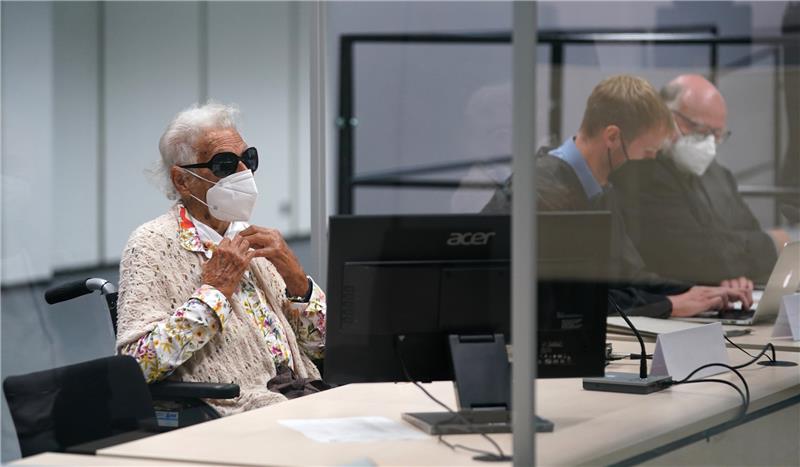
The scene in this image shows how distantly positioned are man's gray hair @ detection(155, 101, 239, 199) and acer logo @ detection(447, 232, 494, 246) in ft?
3.21

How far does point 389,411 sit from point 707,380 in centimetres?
73

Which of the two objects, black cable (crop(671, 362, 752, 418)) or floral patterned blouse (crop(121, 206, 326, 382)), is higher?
floral patterned blouse (crop(121, 206, 326, 382))

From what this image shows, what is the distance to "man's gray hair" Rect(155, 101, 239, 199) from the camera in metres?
2.81

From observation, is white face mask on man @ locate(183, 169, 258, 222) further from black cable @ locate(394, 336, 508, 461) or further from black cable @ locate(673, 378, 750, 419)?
black cable @ locate(673, 378, 750, 419)

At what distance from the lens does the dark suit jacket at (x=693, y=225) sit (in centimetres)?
359

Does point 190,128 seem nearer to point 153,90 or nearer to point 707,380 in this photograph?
point 707,380

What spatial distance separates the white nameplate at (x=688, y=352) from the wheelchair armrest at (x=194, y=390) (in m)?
0.90

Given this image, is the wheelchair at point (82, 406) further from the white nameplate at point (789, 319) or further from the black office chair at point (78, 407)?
the white nameplate at point (789, 319)

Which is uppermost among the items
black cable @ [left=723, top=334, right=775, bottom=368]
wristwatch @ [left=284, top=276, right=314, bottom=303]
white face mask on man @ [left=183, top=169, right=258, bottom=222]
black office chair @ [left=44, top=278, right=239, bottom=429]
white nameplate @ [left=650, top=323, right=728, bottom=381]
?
white face mask on man @ [left=183, top=169, right=258, bottom=222]

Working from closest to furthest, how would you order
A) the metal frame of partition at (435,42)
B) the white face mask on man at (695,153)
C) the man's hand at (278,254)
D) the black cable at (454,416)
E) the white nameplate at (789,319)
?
the black cable at (454,416)
the man's hand at (278,254)
the white nameplate at (789,319)
the white face mask on man at (695,153)
the metal frame of partition at (435,42)

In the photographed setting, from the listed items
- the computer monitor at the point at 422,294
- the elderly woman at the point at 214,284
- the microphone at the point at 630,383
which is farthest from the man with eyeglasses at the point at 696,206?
the computer monitor at the point at 422,294

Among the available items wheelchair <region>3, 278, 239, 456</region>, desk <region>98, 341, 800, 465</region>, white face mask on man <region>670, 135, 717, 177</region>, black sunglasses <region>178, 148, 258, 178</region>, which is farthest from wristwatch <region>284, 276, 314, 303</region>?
white face mask on man <region>670, 135, 717, 177</region>

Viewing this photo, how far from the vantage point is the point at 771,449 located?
240 centimetres


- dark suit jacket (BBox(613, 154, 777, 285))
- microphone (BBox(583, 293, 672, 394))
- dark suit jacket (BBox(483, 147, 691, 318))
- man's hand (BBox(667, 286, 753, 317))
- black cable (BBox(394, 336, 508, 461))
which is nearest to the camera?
black cable (BBox(394, 336, 508, 461))
